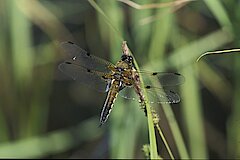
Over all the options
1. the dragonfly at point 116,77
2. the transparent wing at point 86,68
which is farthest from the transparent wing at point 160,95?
the transparent wing at point 86,68

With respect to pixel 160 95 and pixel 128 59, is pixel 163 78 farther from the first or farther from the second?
pixel 128 59

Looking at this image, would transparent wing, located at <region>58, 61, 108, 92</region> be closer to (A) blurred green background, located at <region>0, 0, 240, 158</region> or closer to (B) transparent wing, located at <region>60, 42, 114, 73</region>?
(B) transparent wing, located at <region>60, 42, 114, 73</region>

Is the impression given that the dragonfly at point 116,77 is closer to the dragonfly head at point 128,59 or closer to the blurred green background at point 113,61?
the dragonfly head at point 128,59

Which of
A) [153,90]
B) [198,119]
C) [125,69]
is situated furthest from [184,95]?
[125,69]

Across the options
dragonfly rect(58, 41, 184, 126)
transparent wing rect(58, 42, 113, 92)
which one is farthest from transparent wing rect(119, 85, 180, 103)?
transparent wing rect(58, 42, 113, 92)

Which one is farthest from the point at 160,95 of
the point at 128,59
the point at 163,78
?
the point at 128,59
